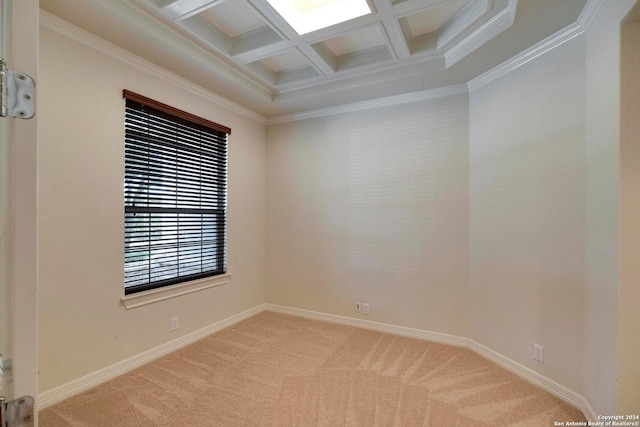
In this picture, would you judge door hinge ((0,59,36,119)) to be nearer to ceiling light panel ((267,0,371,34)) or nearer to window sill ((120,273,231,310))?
ceiling light panel ((267,0,371,34))

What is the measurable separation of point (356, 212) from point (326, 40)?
1.74 m

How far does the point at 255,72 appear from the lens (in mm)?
2920

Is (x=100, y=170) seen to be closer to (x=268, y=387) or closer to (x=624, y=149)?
(x=268, y=387)

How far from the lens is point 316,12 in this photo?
7.20 feet

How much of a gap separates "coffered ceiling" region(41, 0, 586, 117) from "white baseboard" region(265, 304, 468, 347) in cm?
248

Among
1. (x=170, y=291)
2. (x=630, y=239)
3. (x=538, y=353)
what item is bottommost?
(x=538, y=353)

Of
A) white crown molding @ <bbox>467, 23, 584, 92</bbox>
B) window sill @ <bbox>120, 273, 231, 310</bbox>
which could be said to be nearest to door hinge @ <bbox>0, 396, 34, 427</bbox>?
window sill @ <bbox>120, 273, 231, 310</bbox>

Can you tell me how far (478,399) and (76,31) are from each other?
150 inches

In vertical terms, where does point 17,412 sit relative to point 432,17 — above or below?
A: below

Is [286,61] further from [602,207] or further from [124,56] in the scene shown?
[602,207]

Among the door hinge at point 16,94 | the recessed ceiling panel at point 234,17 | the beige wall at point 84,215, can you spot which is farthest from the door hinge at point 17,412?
the recessed ceiling panel at point 234,17

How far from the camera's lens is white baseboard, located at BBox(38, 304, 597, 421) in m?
1.98

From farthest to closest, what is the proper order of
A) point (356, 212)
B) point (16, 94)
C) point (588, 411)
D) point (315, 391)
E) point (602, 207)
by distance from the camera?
point (356, 212), point (315, 391), point (588, 411), point (602, 207), point (16, 94)

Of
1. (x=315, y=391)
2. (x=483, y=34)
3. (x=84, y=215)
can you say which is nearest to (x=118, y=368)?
(x=84, y=215)
